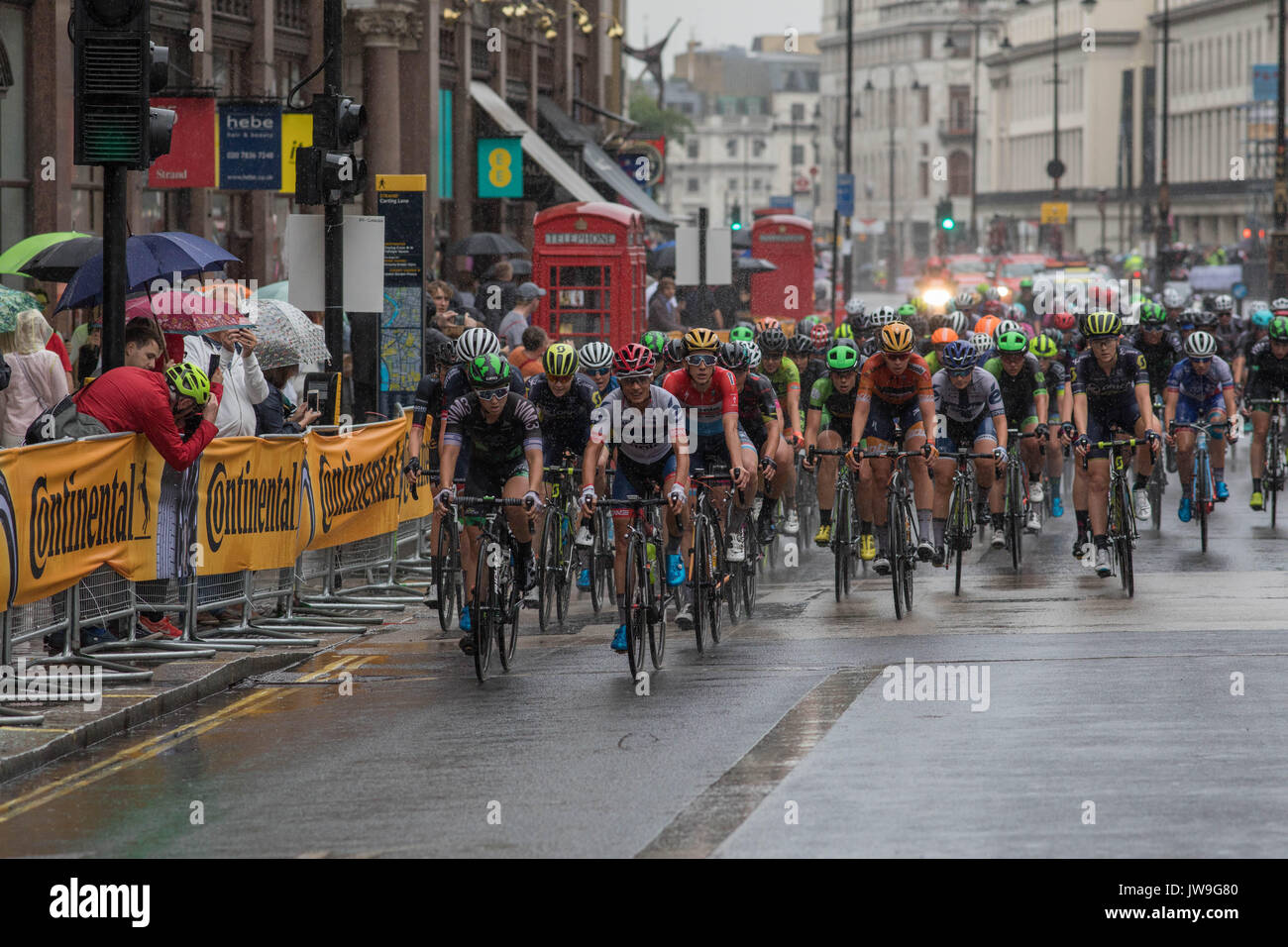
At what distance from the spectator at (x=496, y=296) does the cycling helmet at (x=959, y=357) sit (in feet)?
31.8

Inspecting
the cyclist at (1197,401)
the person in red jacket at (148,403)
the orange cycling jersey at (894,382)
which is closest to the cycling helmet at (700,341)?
the orange cycling jersey at (894,382)

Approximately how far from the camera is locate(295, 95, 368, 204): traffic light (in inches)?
685

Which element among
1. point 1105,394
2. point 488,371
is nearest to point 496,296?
point 1105,394

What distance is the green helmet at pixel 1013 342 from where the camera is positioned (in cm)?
1870

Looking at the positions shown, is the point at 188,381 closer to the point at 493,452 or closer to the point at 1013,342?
the point at 493,452

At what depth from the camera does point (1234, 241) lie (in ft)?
400

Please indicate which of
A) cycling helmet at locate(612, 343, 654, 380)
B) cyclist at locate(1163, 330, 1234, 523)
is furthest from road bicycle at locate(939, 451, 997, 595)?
cycling helmet at locate(612, 343, 654, 380)

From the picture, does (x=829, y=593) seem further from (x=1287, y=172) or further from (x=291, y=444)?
(x=1287, y=172)

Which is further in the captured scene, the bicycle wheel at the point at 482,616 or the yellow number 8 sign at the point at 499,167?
the yellow number 8 sign at the point at 499,167

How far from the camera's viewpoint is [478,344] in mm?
13594

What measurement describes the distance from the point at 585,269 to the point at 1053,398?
10.5 meters

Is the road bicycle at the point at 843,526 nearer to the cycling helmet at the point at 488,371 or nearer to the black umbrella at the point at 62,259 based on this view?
the cycling helmet at the point at 488,371

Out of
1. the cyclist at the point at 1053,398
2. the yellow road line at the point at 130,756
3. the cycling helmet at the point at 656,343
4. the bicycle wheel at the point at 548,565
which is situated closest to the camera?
the yellow road line at the point at 130,756

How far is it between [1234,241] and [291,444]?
11258 cm
